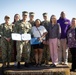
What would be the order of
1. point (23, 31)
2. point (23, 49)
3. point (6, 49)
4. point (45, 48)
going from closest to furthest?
point (23, 31)
point (23, 49)
point (6, 49)
point (45, 48)

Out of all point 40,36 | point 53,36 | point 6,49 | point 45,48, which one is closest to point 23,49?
point 6,49

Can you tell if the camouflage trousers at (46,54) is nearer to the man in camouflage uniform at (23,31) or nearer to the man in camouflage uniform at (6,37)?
the man in camouflage uniform at (23,31)

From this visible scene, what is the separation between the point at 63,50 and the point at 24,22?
1631 millimetres

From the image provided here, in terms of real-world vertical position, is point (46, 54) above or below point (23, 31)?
below

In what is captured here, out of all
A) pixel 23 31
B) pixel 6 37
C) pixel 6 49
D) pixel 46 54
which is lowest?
pixel 46 54

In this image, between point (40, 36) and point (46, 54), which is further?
point (46, 54)

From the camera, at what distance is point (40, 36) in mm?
8766

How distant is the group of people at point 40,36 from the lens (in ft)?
28.2

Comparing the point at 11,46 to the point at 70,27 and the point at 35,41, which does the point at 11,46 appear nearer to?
the point at 35,41

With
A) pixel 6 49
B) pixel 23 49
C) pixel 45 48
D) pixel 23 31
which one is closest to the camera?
pixel 23 31

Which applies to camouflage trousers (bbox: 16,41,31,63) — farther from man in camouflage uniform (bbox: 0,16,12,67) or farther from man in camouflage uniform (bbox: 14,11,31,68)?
man in camouflage uniform (bbox: 0,16,12,67)

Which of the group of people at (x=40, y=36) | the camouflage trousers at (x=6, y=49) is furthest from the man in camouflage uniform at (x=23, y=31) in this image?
the camouflage trousers at (x=6, y=49)

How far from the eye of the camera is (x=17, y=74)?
822 centimetres

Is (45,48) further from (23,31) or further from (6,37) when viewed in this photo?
(6,37)
